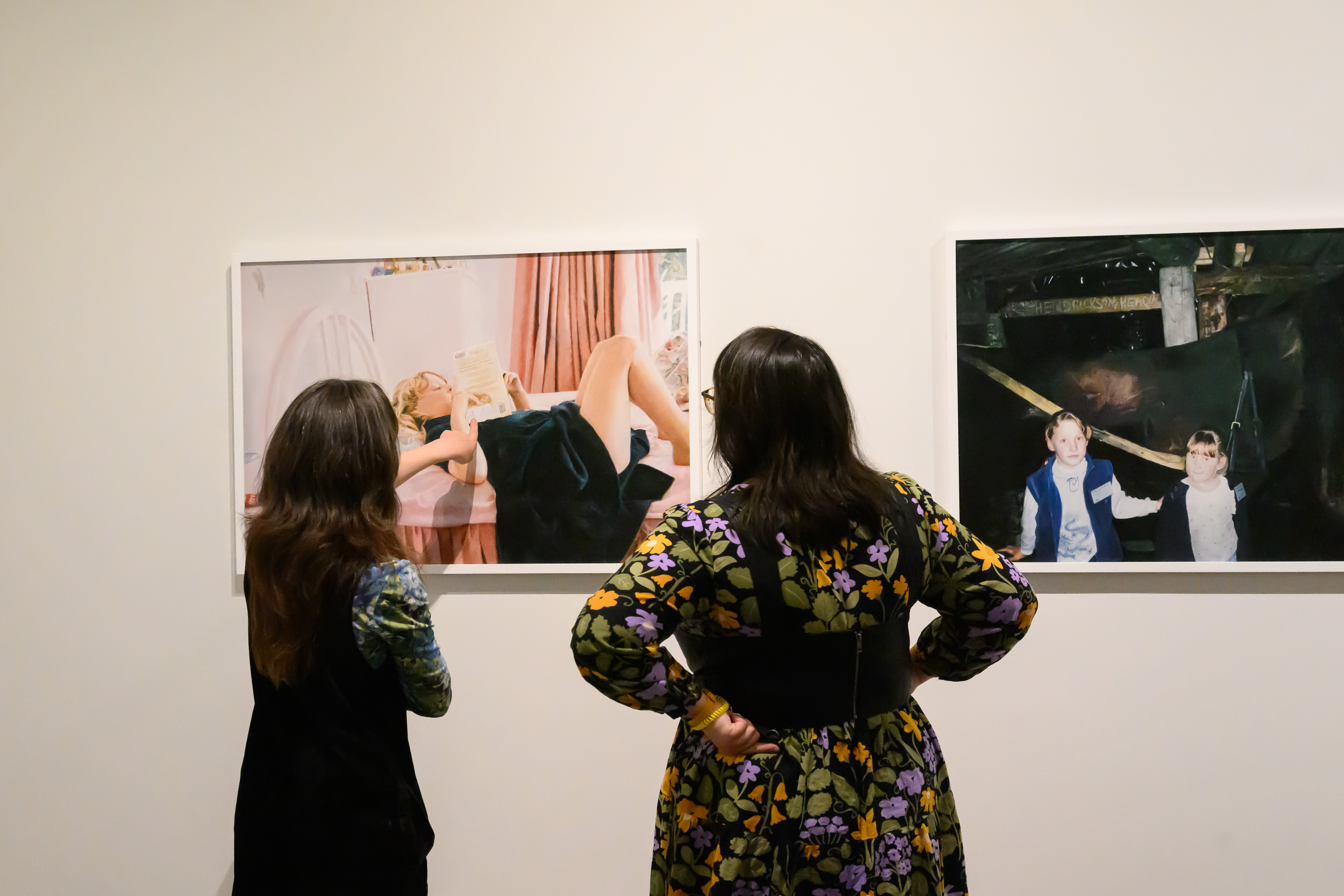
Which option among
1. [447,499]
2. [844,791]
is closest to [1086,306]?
[844,791]

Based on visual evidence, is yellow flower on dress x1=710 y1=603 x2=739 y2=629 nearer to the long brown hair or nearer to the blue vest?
the long brown hair

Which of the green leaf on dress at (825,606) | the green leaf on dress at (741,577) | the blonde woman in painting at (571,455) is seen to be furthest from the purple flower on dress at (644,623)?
the blonde woman in painting at (571,455)

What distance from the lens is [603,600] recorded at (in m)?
1.20

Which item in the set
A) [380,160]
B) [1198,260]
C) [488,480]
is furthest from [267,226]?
[1198,260]

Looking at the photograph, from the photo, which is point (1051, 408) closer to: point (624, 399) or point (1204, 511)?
point (1204, 511)

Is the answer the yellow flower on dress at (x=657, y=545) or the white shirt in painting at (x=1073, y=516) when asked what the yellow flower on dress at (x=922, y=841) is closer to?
the yellow flower on dress at (x=657, y=545)

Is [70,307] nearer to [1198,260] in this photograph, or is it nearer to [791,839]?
[791,839]

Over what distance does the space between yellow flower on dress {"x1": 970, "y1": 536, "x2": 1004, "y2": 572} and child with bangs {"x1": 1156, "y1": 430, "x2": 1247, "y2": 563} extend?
2.75 feet

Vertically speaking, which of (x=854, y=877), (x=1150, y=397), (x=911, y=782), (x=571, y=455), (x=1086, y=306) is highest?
(x=1086, y=306)

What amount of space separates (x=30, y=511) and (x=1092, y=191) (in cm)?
256

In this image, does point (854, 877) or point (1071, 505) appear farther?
point (1071, 505)

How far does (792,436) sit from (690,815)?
0.54 m

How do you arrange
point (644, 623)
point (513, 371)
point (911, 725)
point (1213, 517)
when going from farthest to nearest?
point (513, 371)
point (1213, 517)
point (911, 725)
point (644, 623)

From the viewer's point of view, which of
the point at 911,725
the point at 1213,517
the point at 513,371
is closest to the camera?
the point at 911,725
